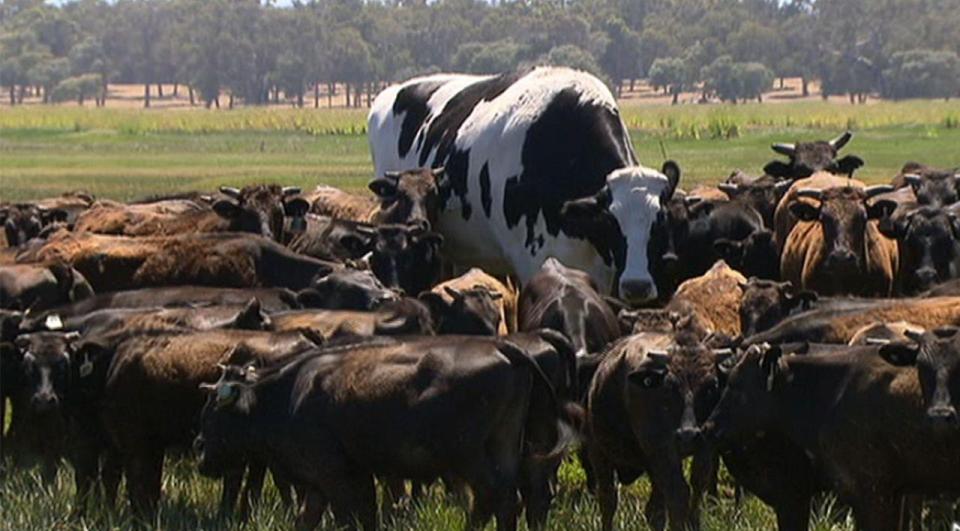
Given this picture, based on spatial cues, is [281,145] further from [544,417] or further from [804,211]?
[544,417]

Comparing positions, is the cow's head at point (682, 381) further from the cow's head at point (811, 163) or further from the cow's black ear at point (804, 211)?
the cow's head at point (811, 163)

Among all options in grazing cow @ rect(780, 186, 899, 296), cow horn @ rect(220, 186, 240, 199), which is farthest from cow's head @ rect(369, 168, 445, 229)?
grazing cow @ rect(780, 186, 899, 296)

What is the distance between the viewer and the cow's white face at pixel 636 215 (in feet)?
49.4

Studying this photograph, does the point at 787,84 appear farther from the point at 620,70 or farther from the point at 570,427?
the point at 570,427

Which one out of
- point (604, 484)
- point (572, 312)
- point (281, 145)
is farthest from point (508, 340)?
Result: point (281, 145)

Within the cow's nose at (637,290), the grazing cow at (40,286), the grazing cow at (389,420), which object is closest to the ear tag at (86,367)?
the grazing cow at (389,420)

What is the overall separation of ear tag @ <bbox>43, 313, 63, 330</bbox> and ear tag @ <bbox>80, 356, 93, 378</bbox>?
0.78 m

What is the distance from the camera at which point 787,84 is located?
170 metres

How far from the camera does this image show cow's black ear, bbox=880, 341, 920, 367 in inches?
353

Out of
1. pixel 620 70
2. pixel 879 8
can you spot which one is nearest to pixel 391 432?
pixel 620 70

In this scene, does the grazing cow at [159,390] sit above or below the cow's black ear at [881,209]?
below

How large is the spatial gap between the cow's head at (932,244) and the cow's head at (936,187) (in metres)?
1.78

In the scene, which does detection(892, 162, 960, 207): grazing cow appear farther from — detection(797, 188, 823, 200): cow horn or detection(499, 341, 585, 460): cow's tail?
detection(499, 341, 585, 460): cow's tail

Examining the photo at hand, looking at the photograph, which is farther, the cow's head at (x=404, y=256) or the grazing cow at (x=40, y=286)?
the cow's head at (x=404, y=256)
